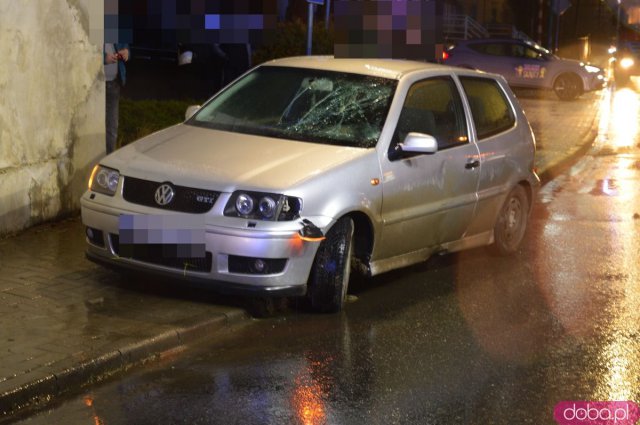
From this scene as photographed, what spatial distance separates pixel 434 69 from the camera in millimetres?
8859

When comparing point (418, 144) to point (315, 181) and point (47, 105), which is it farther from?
point (47, 105)

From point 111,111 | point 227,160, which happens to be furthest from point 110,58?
point 227,160

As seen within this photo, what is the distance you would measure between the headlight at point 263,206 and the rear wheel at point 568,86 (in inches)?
926

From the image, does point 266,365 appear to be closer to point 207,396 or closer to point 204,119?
point 207,396

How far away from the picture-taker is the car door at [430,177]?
25.8 feet

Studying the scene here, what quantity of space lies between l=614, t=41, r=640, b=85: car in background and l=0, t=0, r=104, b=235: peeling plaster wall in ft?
106

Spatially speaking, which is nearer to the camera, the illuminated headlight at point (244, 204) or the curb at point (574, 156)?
the illuminated headlight at point (244, 204)

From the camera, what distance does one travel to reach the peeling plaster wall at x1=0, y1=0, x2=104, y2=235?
8.79m

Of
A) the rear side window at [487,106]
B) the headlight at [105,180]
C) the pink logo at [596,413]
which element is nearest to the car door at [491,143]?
the rear side window at [487,106]

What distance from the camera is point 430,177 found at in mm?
8195

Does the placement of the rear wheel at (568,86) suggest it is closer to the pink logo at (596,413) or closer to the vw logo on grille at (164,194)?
the vw logo on grille at (164,194)

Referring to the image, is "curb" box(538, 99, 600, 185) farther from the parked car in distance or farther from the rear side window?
the parked car in distance

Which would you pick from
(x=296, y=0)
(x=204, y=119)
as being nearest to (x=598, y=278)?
(x=204, y=119)

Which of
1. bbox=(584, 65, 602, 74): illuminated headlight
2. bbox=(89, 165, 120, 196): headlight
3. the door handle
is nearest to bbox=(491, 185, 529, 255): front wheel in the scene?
the door handle
